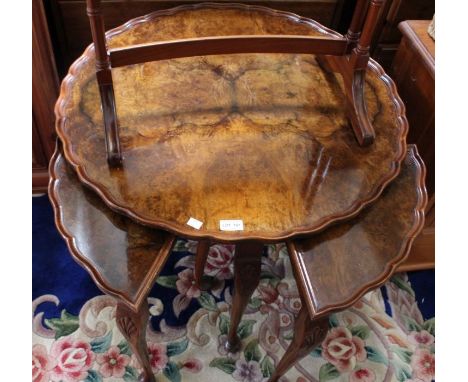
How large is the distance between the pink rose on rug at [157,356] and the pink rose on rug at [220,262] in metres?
0.22

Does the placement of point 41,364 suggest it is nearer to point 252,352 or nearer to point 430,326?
point 252,352

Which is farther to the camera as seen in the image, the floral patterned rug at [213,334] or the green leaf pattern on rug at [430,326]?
the green leaf pattern on rug at [430,326]

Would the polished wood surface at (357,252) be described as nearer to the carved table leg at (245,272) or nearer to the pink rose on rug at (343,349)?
the carved table leg at (245,272)

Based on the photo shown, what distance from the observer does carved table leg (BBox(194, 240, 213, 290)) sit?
0.97m

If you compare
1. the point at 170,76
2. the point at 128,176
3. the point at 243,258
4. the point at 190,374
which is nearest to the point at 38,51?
the point at 170,76

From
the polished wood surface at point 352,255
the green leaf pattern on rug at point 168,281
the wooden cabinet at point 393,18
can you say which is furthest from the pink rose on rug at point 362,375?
the wooden cabinet at point 393,18

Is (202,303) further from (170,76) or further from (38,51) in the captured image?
(38,51)

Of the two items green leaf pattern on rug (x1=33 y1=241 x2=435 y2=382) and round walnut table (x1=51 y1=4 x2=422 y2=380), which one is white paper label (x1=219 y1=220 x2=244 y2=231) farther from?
green leaf pattern on rug (x1=33 y1=241 x2=435 y2=382)

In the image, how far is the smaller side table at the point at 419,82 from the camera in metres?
0.87

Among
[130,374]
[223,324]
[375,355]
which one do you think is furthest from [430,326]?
[130,374]

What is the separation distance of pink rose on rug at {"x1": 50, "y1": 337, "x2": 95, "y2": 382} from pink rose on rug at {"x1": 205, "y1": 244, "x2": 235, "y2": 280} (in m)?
0.34

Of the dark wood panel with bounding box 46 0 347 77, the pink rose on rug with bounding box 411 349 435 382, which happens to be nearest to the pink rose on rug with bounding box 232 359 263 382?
the pink rose on rug with bounding box 411 349 435 382

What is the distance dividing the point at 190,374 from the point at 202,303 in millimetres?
168

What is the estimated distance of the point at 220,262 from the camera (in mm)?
1167
